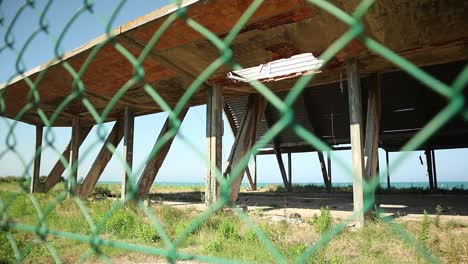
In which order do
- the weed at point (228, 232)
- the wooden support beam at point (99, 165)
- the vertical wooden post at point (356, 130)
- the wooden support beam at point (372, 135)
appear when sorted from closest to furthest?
the weed at point (228, 232) < the vertical wooden post at point (356, 130) < the wooden support beam at point (372, 135) < the wooden support beam at point (99, 165)

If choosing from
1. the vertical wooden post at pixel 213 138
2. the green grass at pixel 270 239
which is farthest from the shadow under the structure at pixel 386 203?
the green grass at pixel 270 239

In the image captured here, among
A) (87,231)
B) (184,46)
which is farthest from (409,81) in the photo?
(87,231)

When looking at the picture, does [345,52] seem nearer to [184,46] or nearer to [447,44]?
[447,44]

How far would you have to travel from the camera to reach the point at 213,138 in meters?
8.09

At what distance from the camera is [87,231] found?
17.9 feet

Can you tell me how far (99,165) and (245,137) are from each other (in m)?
6.50

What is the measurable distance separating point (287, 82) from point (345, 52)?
259 centimetres

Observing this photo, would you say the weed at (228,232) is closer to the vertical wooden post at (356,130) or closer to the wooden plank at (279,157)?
the vertical wooden post at (356,130)

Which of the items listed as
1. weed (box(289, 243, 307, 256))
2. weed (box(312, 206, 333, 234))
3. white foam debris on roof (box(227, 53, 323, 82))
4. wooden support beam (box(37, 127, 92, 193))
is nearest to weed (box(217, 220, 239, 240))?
weed (box(289, 243, 307, 256))

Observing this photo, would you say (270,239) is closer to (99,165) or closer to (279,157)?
(99,165)

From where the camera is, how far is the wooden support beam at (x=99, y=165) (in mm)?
11438

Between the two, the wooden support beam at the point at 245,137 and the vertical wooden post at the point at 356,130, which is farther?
the wooden support beam at the point at 245,137

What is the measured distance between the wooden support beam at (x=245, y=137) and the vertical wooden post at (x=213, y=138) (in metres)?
0.49

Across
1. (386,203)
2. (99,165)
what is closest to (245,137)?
(386,203)
